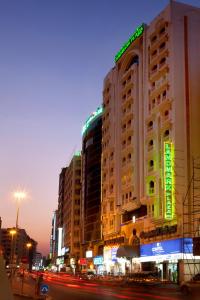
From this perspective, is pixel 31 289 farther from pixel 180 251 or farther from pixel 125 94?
pixel 125 94

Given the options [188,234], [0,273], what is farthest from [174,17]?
[0,273]

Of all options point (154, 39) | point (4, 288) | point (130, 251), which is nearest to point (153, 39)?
point (154, 39)

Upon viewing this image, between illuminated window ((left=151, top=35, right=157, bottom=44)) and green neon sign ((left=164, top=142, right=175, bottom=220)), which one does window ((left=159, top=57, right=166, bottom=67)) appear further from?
green neon sign ((left=164, top=142, right=175, bottom=220))

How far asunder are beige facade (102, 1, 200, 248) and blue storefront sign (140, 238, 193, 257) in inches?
59.7

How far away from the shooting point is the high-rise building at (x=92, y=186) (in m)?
114

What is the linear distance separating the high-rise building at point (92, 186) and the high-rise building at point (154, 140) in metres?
14.4

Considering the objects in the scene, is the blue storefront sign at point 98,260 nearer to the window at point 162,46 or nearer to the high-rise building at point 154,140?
the high-rise building at point 154,140

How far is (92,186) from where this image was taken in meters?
118

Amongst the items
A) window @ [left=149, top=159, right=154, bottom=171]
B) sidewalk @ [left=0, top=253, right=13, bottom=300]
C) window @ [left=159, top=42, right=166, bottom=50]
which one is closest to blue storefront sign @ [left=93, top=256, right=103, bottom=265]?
window @ [left=149, top=159, right=154, bottom=171]

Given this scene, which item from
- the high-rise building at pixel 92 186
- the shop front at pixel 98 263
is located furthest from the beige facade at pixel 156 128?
the high-rise building at pixel 92 186

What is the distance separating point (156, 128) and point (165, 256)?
2119 cm

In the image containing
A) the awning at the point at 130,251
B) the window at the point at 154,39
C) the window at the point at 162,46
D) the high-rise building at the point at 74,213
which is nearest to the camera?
the awning at the point at 130,251

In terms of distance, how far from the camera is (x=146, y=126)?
82062 mm

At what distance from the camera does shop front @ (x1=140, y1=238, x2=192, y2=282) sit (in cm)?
6412
